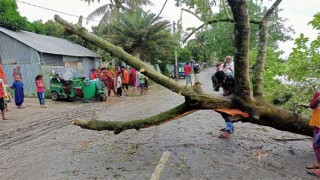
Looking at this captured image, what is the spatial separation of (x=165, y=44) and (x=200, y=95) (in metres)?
22.0

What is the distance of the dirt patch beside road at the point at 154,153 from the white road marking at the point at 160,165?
0.06 metres

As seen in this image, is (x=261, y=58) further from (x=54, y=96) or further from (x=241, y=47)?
(x=54, y=96)

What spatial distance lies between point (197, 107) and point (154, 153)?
3.64 feet

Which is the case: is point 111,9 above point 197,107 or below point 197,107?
above

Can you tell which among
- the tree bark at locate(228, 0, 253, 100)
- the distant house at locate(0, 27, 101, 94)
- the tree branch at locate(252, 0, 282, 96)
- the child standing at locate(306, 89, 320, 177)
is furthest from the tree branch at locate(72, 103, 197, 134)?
the distant house at locate(0, 27, 101, 94)

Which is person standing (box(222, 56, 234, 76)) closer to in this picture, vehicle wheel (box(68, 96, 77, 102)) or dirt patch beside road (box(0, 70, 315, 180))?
dirt patch beside road (box(0, 70, 315, 180))

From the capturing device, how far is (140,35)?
25000 millimetres

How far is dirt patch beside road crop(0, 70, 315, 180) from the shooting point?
13.9 ft

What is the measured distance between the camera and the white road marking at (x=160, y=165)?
4.07 meters

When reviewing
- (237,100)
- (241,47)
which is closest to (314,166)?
(237,100)

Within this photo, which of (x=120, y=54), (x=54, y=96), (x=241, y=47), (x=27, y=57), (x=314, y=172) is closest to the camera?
(x=314, y=172)

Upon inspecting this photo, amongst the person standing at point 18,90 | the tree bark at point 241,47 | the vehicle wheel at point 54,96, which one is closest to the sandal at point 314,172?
the tree bark at point 241,47

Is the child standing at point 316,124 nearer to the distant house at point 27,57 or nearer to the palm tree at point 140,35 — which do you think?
the distant house at point 27,57

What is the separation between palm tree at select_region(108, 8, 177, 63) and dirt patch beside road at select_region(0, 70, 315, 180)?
1802 cm
